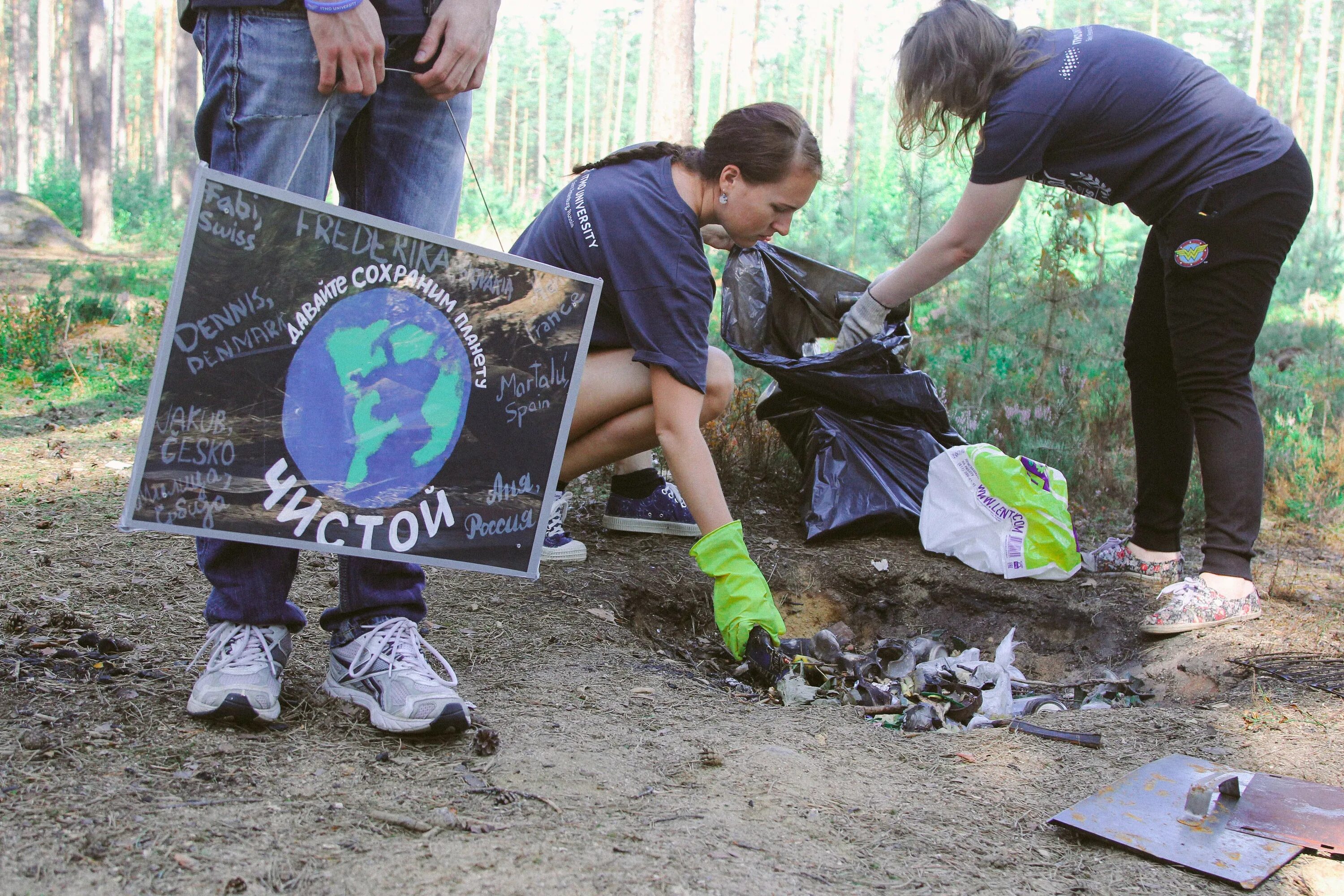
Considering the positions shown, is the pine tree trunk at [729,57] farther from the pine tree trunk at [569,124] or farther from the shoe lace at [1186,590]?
the shoe lace at [1186,590]

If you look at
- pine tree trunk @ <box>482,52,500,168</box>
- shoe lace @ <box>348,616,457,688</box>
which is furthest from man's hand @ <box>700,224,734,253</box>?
pine tree trunk @ <box>482,52,500,168</box>

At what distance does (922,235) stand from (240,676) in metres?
6.84

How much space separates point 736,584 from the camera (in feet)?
7.71

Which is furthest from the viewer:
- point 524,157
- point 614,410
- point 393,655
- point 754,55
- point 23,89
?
point 524,157

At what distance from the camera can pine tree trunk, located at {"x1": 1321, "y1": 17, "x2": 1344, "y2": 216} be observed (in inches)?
908

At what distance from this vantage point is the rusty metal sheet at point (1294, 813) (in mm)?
1507

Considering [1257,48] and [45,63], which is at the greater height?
[1257,48]

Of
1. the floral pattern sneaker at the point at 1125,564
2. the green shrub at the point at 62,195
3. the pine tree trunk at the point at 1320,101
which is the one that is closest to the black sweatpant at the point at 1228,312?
the floral pattern sneaker at the point at 1125,564

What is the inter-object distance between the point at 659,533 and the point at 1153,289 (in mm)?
1695

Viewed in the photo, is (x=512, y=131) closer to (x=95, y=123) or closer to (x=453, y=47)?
(x=95, y=123)

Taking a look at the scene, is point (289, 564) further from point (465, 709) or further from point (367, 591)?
point (465, 709)

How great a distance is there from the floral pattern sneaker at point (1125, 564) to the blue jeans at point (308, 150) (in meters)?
2.21

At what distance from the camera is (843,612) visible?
3.04 metres

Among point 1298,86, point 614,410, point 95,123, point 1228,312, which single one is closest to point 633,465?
point 614,410
